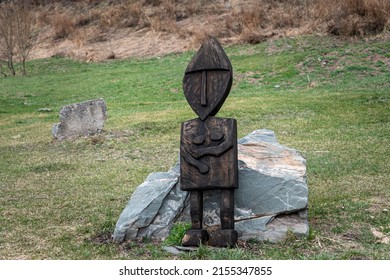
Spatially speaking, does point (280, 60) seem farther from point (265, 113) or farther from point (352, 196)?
point (352, 196)

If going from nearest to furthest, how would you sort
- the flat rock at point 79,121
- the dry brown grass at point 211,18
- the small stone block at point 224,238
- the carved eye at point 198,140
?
the small stone block at point 224,238, the carved eye at point 198,140, the flat rock at point 79,121, the dry brown grass at point 211,18

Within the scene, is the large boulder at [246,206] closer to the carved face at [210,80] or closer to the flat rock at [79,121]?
A: the carved face at [210,80]

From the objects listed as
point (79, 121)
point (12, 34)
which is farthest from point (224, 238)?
point (12, 34)

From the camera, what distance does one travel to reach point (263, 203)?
648 cm

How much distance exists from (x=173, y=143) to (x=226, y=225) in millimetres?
6998

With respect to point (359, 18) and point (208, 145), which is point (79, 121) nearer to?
point (208, 145)

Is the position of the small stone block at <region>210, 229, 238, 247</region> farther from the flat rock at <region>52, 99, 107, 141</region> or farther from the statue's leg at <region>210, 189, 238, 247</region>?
the flat rock at <region>52, 99, 107, 141</region>

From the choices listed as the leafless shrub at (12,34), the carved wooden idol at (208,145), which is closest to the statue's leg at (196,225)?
the carved wooden idol at (208,145)

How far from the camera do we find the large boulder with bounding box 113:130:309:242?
632 cm

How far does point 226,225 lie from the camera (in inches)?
241

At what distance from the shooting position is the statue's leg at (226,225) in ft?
19.6

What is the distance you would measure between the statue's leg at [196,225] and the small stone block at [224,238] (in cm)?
11

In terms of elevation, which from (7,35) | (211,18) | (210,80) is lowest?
(7,35)
